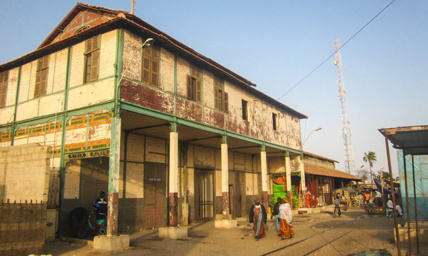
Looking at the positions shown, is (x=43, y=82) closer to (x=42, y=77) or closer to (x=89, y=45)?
(x=42, y=77)

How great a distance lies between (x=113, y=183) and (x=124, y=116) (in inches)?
127

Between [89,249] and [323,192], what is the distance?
94.2 ft

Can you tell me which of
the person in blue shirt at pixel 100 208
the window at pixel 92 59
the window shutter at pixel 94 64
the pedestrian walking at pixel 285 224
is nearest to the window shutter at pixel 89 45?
the window at pixel 92 59

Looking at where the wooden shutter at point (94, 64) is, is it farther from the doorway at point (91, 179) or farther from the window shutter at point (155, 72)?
the doorway at point (91, 179)

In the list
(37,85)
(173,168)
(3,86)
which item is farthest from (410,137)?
(3,86)

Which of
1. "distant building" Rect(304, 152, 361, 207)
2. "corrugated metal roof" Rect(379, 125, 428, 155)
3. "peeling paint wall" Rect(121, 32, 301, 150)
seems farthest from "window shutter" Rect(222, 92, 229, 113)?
"distant building" Rect(304, 152, 361, 207)

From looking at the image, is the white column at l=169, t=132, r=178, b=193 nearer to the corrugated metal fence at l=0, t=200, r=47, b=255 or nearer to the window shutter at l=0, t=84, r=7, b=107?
the corrugated metal fence at l=0, t=200, r=47, b=255

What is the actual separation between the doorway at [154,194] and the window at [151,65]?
4.86 metres

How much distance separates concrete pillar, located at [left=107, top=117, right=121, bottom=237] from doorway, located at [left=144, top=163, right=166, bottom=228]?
5.07m

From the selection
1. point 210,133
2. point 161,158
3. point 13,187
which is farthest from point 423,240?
point 13,187

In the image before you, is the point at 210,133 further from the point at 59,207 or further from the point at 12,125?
the point at 12,125

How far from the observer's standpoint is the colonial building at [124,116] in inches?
480

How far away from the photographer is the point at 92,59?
1298cm

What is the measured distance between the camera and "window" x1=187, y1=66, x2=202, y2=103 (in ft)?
51.7
